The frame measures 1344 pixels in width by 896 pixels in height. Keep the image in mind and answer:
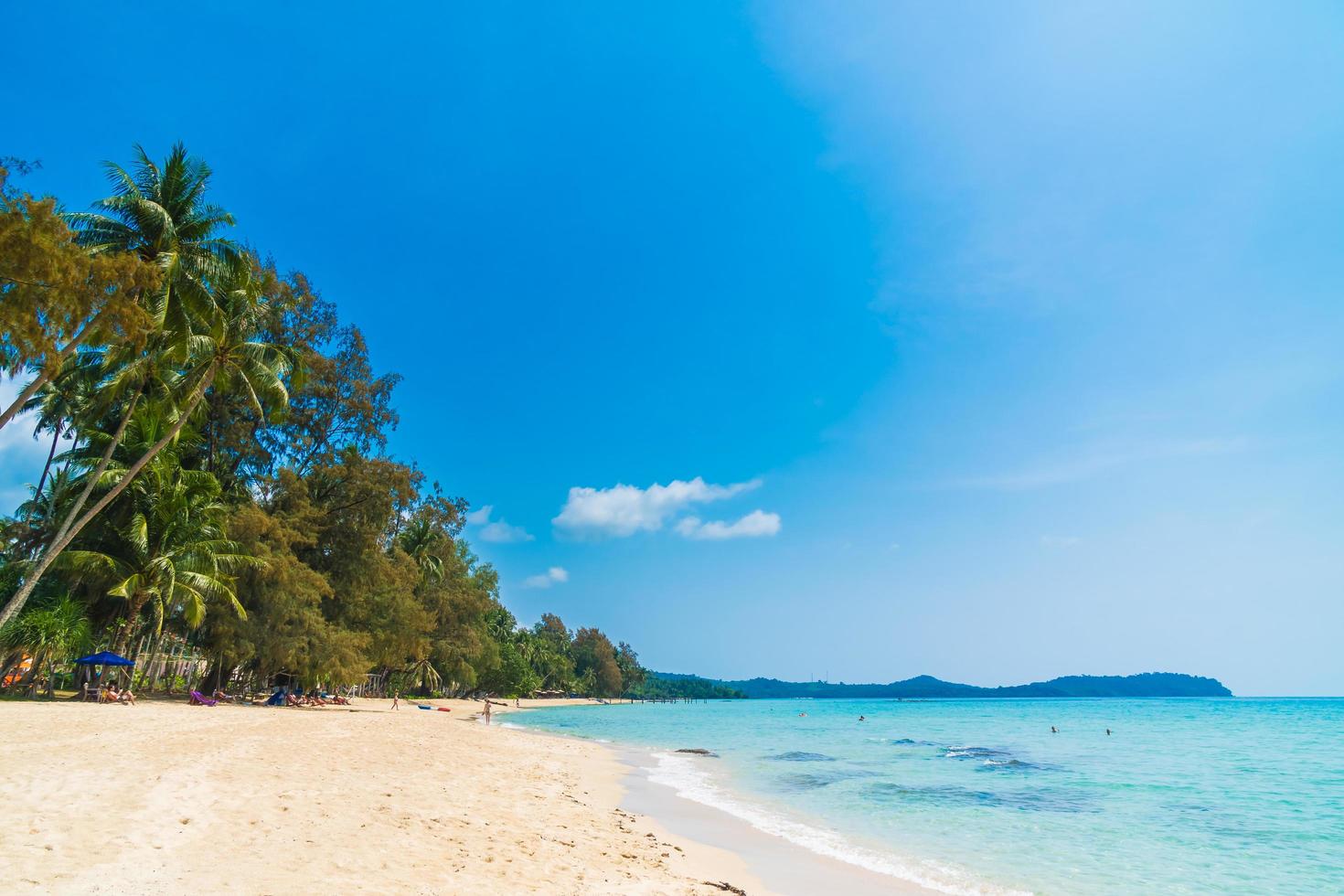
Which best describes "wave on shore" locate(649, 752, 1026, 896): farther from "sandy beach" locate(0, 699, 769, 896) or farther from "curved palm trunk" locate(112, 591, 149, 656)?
"curved palm trunk" locate(112, 591, 149, 656)

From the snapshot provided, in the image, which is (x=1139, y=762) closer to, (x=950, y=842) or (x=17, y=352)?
(x=950, y=842)

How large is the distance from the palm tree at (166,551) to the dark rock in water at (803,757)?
865 inches

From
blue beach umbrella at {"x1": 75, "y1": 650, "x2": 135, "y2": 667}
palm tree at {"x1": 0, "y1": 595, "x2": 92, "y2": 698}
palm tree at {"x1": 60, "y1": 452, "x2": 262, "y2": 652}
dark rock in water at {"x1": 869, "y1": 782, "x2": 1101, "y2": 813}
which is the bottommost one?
dark rock in water at {"x1": 869, "y1": 782, "x2": 1101, "y2": 813}

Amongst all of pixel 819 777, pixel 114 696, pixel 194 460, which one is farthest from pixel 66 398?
pixel 819 777

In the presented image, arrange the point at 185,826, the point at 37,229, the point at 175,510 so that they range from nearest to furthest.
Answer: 1. the point at 185,826
2. the point at 37,229
3. the point at 175,510

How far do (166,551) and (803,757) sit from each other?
25.9 meters

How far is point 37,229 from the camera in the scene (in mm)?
8508

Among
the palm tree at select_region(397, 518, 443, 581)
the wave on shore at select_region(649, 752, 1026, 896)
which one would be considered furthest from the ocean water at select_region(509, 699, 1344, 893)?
the palm tree at select_region(397, 518, 443, 581)

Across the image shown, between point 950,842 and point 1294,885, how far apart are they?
4.99m

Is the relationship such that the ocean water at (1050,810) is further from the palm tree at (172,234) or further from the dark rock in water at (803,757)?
the palm tree at (172,234)

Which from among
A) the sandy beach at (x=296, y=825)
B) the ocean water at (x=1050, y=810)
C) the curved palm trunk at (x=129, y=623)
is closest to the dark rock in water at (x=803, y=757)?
the ocean water at (x=1050, y=810)

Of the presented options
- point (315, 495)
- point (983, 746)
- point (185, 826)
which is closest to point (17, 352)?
point (185, 826)

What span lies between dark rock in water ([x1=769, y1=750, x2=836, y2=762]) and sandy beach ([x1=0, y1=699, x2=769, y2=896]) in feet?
44.6

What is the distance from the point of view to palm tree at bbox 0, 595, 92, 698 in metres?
22.3
